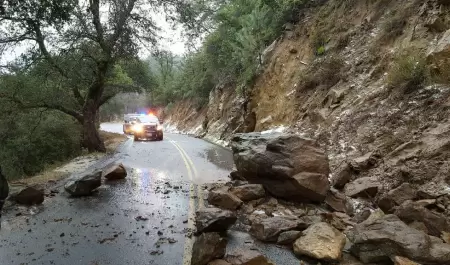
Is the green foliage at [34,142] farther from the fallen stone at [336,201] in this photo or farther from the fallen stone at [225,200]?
the fallen stone at [336,201]

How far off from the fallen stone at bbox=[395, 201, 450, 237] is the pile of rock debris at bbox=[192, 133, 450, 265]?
13 mm

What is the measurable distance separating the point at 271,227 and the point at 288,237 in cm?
36

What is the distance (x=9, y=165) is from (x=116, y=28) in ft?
30.5

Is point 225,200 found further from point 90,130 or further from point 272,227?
point 90,130

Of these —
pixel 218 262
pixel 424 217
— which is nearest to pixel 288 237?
pixel 218 262

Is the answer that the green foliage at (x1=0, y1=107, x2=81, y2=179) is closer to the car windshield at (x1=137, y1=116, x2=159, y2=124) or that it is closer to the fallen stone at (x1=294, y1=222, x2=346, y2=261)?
the car windshield at (x1=137, y1=116, x2=159, y2=124)

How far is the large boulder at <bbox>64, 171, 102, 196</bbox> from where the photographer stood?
877 cm

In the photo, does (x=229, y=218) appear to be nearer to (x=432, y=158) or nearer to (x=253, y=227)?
(x=253, y=227)

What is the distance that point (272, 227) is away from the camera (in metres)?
5.97

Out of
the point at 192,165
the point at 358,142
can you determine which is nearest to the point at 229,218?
the point at 358,142

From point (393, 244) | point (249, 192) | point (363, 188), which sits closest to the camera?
point (393, 244)

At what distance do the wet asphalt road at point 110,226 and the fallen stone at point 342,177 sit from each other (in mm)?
3270

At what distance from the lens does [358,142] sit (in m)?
9.93

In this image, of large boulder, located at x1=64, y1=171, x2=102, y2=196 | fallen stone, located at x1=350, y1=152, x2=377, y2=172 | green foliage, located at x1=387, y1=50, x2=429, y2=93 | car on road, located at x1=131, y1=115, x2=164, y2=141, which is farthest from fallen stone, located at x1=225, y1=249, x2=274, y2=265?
car on road, located at x1=131, y1=115, x2=164, y2=141
